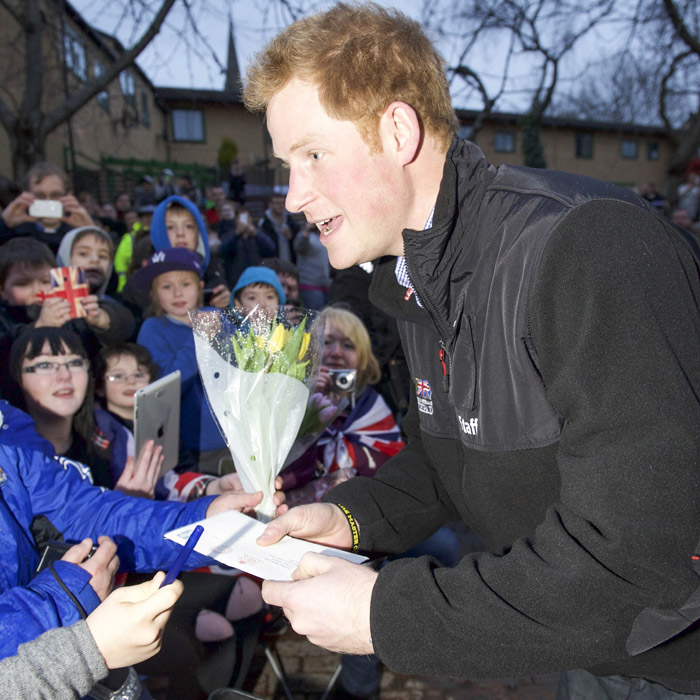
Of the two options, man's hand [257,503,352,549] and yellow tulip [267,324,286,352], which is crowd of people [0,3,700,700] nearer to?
man's hand [257,503,352,549]

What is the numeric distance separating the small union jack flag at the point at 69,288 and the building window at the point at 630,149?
3685cm

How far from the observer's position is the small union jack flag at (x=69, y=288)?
3.74 m

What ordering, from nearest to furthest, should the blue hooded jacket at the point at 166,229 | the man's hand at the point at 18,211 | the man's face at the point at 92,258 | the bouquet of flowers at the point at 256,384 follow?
the bouquet of flowers at the point at 256,384, the man's face at the point at 92,258, the man's hand at the point at 18,211, the blue hooded jacket at the point at 166,229

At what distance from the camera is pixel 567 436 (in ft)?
3.44

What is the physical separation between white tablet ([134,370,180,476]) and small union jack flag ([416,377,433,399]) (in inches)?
59.6

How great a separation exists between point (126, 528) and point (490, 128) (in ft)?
106

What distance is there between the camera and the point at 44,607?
1688mm

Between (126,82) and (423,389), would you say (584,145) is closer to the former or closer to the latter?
(126,82)

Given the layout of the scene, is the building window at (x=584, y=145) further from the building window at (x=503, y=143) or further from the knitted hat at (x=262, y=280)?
the knitted hat at (x=262, y=280)

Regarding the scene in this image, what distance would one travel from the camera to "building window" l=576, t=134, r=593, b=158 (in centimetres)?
3312

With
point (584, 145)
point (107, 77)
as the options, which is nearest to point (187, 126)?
point (584, 145)

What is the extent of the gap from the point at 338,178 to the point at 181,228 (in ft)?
13.0

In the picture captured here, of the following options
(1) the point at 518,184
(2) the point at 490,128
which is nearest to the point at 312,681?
(1) the point at 518,184

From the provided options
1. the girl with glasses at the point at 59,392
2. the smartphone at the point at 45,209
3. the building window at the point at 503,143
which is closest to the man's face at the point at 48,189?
the smartphone at the point at 45,209
